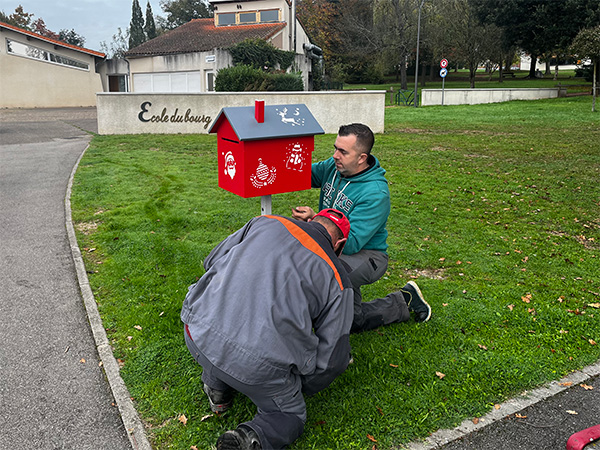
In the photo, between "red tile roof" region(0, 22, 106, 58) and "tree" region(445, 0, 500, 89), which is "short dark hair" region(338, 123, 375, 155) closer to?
"red tile roof" region(0, 22, 106, 58)

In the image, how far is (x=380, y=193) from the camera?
3.88 metres

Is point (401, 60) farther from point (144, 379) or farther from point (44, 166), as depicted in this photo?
point (144, 379)

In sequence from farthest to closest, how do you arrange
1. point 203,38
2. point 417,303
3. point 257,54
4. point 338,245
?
point 203,38 → point 257,54 → point 417,303 → point 338,245

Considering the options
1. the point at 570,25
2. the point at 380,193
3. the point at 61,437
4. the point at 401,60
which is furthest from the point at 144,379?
the point at 401,60

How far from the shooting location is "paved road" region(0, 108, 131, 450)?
317 centimetres

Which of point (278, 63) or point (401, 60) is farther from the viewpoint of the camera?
point (401, 60)

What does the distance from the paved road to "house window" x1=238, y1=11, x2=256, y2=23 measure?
32.2 m

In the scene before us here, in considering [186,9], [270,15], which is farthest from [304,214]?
[186,9]

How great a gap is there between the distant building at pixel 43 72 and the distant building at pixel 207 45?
167 inches

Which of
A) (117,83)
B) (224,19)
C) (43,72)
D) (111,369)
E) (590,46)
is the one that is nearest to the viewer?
(111,369)

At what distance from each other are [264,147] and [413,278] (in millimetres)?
2473

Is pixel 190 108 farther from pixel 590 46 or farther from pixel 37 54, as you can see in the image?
pixel 37 54

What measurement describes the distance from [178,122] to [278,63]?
17.4 m

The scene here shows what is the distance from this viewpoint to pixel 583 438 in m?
3.01
